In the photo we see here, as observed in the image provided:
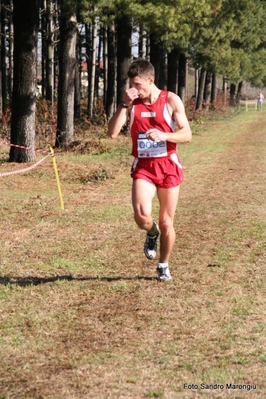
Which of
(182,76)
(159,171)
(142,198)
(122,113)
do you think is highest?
(182,76)

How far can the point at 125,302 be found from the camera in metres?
6.48

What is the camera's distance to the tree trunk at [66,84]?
1948 centimetres

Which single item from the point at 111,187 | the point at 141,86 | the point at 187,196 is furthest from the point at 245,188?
the point at 141,86

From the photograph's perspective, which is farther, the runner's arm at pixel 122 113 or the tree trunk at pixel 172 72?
the tree trunk at pixel 172 72

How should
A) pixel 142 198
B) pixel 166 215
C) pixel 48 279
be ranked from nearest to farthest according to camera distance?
pixel 142 198 → pixel 166 215 → pixel 48 279

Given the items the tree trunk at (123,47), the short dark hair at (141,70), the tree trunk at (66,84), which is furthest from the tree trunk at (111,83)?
the short dark hair at (141,70)

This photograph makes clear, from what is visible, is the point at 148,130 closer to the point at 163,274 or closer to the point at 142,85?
the point at 142,85

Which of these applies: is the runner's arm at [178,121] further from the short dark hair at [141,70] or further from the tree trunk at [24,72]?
the tree trunk at [24,72]

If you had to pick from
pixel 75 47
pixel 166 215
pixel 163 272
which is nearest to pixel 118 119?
pixel 166 215

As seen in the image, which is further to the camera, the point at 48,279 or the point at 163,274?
the point at 48,279

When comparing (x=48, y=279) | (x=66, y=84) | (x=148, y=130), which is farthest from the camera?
(x=66, y=84)

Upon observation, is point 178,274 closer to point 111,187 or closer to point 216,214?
point 216,214

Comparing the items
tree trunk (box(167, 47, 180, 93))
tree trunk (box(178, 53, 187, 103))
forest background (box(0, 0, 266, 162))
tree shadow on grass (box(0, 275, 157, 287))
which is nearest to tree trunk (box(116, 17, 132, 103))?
forest background (box(0, 0, 266, 162))

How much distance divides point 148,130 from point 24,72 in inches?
394
